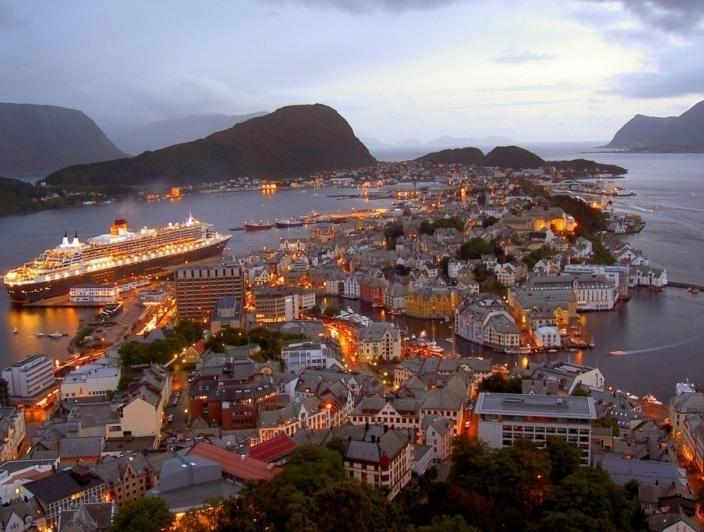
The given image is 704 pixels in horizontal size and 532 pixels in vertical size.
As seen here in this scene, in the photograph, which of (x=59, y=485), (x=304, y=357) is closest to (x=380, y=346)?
(x=304, y=357)

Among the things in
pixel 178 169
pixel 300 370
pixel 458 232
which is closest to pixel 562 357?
pixel 300 370

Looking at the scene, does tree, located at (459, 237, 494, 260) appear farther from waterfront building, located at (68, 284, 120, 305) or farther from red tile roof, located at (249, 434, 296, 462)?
red tile roof, located at (249, 434, 296, 462)

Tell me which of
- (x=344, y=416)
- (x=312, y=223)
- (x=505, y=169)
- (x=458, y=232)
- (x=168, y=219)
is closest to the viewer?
(x=344, y=416)

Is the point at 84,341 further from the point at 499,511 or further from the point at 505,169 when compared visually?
the point at 505,169

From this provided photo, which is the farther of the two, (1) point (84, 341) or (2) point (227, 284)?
(2) point (227, 284)

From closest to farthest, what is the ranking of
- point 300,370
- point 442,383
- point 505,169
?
1. point 442,383
2. point 300,370
3. point 505,169

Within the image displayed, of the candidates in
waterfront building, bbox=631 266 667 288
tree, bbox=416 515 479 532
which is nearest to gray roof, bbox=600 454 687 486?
tree, bbox=416 515 479 532

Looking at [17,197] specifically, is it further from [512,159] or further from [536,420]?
[536,420]

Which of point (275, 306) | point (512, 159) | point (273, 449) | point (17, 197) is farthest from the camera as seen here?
point (512, 159)
